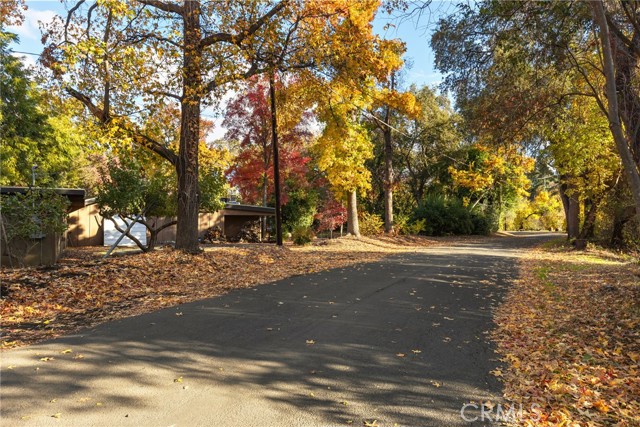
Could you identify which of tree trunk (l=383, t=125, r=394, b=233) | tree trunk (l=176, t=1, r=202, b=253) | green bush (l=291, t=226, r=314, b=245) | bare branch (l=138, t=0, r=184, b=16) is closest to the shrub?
tree trunk (l=176, t=1, r=202, b=253)

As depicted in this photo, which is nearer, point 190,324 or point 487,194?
point 190,324

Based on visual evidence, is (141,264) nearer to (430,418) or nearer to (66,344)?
(66,344)

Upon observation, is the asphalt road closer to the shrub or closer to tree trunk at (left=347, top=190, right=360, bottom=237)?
the shrub

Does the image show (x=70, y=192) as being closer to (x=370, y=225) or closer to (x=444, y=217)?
(x=370, y=225)

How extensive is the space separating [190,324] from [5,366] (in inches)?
86.4

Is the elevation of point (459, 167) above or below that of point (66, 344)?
above

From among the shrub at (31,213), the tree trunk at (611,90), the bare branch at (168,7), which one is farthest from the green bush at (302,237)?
the tree trunk at (611,90)

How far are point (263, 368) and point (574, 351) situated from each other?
3899 mm

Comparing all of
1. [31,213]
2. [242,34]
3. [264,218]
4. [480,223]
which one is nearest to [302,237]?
[264,218]

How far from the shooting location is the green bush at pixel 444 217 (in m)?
33.2

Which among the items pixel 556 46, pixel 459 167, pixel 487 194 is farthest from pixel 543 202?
pixel 556 46

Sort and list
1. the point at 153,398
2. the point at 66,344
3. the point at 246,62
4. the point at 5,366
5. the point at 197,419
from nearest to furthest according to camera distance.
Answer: the point at 197,419 → the point at 153,398 → the point at 5,366 → the point at 66,344 → the point at 246,62

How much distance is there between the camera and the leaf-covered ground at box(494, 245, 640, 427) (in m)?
3.86

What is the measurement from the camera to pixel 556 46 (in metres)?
8.73
